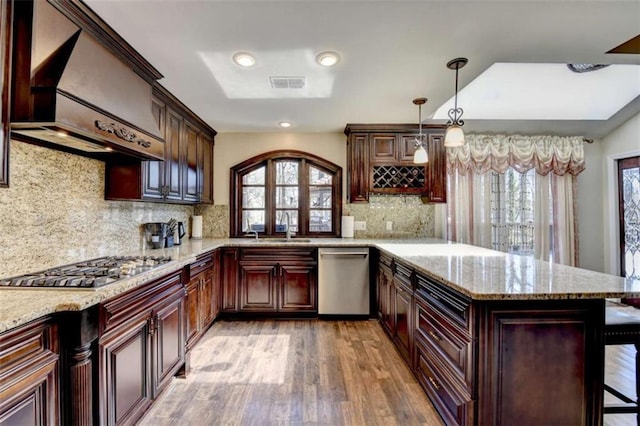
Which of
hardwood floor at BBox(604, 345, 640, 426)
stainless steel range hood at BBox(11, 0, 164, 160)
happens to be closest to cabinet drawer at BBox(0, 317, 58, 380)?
stainless steel range hood at BBox(11, 0, 164, 160)

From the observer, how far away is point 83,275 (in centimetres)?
162

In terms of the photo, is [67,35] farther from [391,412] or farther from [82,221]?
[391,412]

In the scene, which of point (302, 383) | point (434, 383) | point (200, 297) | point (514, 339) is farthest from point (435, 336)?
point (200, 297)

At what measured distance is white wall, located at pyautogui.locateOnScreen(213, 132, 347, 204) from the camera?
420cm

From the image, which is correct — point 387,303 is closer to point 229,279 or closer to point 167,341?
point 229,279

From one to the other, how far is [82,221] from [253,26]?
1828 millimetres

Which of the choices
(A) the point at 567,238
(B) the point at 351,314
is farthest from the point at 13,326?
(A) the point at 567,238

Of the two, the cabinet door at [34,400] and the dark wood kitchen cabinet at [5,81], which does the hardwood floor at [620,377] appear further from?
the dark wood kitchen cabinet at [5,81]

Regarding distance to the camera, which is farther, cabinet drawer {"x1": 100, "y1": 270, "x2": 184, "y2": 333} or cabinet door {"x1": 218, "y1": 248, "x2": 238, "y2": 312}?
cabinet door {"x1": 218, "y1": 248, "x2": 238, "y2": 312}

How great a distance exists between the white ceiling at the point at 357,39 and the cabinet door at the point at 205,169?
2.95 feet

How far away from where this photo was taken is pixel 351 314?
3.58 metres

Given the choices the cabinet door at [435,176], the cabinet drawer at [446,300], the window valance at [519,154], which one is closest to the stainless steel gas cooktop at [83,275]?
the cabinet drawer at [446,300]

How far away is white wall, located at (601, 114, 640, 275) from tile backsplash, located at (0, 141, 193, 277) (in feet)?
19.7

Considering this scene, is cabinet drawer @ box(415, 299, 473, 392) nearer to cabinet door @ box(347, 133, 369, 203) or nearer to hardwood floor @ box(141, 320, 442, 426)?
hardwood floor @ box(141, 320, 442, 426)
